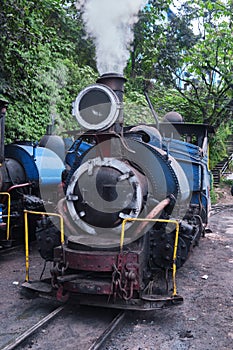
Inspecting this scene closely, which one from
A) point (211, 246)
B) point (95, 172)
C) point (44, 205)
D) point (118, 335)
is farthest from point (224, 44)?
point (118, 335)

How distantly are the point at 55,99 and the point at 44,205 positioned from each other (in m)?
6.67

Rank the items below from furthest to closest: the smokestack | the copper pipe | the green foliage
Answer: the green foliage < the smokestack < the copper pipe

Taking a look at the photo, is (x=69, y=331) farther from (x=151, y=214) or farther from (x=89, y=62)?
(x=89, y=62)

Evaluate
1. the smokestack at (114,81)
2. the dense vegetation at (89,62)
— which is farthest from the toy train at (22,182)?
the smokestack at (114,81)

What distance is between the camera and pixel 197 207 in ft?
22.6

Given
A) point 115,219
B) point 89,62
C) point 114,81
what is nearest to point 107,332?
point 115,219

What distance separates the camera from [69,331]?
405cm

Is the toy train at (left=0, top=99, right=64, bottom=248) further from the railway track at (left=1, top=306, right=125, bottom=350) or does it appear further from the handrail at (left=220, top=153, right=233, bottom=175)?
the handrail at (left=220, top=153, right=233, bottom=175)

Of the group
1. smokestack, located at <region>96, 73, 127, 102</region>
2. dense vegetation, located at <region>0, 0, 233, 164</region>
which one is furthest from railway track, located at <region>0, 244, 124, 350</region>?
dense vegetation, located at <region>0, 0, 233, 164</region>

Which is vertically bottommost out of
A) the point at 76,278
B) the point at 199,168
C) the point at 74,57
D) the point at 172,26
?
the point at 76,278

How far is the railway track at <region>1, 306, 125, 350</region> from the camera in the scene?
145 inches

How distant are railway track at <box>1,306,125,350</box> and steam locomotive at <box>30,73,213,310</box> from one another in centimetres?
21

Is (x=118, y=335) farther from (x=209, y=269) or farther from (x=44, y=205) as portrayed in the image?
(x=44, y=205)

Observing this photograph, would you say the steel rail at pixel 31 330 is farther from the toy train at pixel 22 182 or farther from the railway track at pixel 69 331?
the toy train at pixel 22 182
